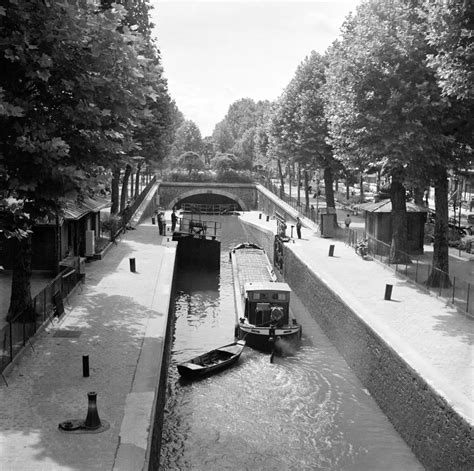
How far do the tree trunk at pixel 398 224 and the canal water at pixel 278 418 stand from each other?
8359 mm

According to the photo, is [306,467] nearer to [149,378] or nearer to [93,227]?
[149,378]

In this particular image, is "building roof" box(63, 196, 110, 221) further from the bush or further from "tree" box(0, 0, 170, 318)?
"tree" box(0, 0, 170, 318)

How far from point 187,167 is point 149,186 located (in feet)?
107

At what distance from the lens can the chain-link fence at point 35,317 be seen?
16.8m

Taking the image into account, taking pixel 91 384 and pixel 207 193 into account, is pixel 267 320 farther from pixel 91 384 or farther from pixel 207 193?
pixel 207 193

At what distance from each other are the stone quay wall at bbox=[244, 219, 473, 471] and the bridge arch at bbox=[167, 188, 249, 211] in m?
50.7

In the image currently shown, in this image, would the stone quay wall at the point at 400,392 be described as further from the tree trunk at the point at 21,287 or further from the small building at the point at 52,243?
the small building at the point at 52,243

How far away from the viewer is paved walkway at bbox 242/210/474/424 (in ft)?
53.3

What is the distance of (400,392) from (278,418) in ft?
11.6

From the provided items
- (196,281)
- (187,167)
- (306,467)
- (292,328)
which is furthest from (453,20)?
(187,167)

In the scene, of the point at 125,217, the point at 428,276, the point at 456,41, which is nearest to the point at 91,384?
the point at 456,41

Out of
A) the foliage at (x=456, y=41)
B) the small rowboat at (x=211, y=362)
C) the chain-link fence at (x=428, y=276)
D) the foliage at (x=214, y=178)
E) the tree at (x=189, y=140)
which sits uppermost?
the tree at (x=189, y=140)

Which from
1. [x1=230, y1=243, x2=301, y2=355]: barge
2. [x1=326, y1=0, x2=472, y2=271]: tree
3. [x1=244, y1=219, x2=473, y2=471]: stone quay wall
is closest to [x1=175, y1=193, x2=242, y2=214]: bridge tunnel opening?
[x1=326, y1=0, x2=472, y2=271]: tree

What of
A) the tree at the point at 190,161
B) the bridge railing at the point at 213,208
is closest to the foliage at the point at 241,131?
the tree at the point at 190,161
